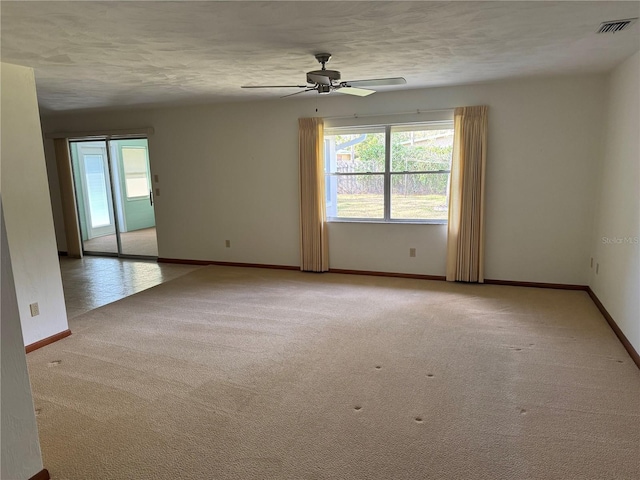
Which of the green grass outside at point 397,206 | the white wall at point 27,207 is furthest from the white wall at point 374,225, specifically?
the white wall at point 27,207

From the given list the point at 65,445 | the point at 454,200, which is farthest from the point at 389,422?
the point at 454,200

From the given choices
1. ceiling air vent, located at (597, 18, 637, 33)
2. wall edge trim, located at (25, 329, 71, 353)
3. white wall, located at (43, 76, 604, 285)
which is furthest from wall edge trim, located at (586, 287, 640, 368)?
wall edge trim, located at (25, 329, 71, 353)

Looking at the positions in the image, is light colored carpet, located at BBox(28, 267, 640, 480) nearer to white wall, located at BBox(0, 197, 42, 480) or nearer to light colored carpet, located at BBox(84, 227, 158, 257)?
white wall, located at BBox(0, 197, 42, 480)

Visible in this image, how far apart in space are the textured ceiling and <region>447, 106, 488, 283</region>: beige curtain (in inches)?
21.0

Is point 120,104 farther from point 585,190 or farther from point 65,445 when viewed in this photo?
point 585,190

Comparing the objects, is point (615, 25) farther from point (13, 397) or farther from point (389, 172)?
point (13, 397)

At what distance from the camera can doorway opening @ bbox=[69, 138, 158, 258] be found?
692 centimetres

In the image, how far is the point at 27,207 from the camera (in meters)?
3.36

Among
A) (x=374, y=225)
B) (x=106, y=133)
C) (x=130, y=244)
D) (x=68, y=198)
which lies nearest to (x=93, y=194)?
(x=68, y=198)

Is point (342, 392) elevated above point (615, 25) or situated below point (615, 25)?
below

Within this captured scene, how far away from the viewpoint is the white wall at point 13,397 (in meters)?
1.78

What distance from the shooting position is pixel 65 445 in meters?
2.21

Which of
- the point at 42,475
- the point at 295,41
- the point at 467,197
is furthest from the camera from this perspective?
the point at 467,197

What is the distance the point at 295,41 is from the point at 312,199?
281 cm
